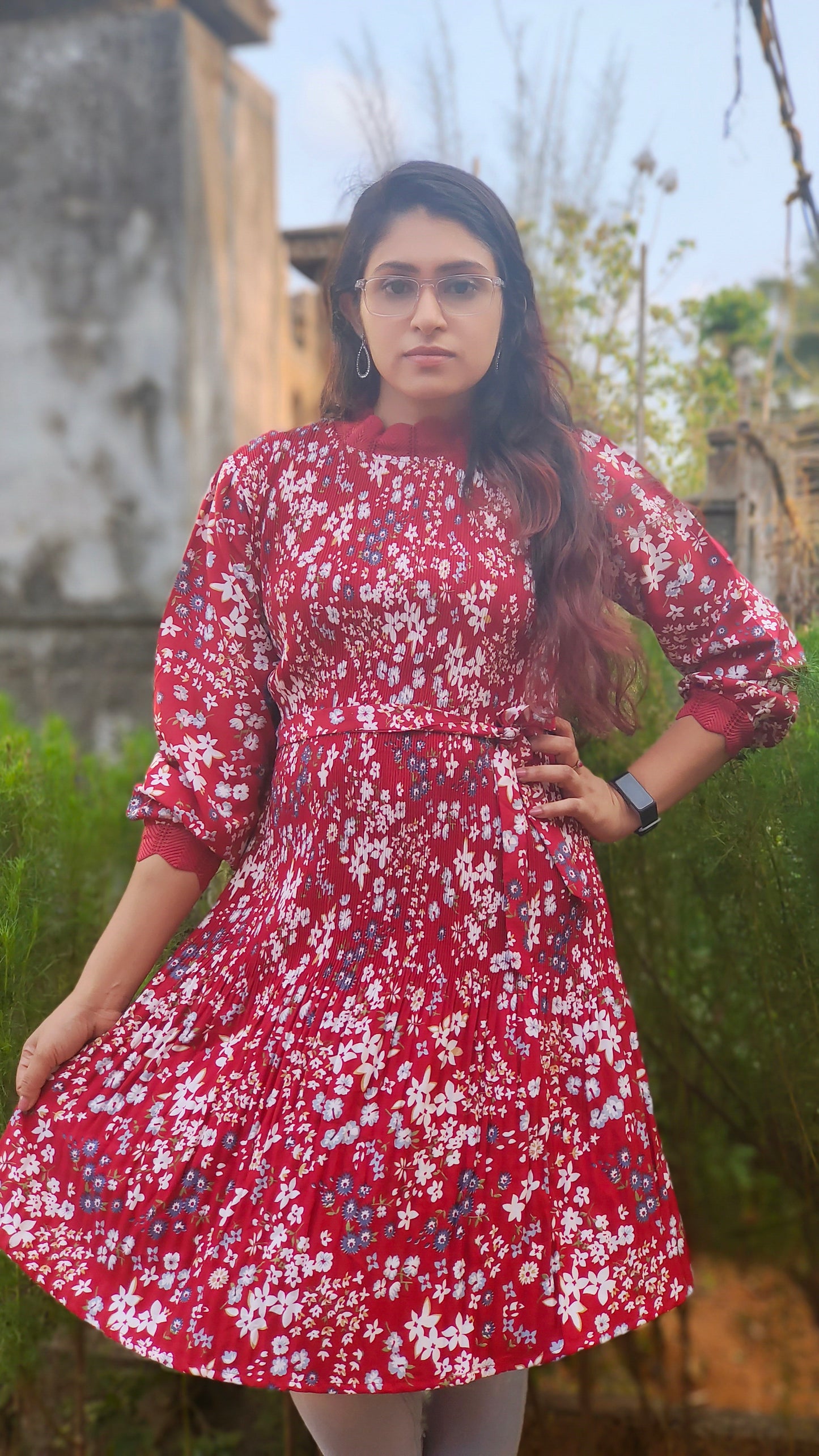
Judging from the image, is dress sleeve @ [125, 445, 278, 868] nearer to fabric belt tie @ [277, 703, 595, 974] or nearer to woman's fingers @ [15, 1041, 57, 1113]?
fabric belt tie @ [277, 703, 595, 974]

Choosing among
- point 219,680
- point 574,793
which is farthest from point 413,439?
point 574,793

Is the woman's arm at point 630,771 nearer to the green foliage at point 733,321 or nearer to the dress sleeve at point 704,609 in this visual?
the dress sleeve at point 704,609

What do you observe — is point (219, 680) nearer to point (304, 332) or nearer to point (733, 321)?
point (733, 321)

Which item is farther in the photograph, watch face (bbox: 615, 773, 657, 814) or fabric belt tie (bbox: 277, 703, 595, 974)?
watch face (bbox: 615, 773, 657, 814)

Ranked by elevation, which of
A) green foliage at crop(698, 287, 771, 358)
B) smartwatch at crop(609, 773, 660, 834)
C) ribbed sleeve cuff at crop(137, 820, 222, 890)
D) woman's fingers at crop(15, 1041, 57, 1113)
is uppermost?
green foliage at crop(698, 287, 771, 358)

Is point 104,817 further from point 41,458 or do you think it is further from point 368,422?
point 41,458

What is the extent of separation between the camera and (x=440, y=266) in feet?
5.09

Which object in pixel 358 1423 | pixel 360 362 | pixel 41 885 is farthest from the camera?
pixel 41 885

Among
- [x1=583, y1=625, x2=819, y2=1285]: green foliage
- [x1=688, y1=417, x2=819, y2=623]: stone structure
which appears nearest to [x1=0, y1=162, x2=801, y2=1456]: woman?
[x1=583, y1=625, x2=819, y2=1285]: green foliage

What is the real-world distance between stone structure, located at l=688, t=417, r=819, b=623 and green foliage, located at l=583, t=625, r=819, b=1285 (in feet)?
0.85

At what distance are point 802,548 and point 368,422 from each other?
3.55 feet

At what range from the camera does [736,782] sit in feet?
5.97

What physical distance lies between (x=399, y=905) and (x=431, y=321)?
0.71m

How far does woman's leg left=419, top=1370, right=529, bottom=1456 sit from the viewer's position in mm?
1526
